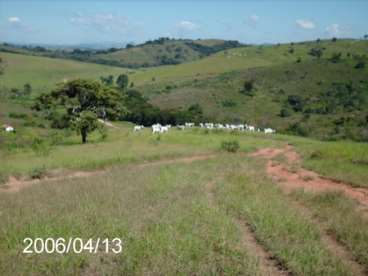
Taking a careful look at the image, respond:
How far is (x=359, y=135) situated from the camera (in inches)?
1487

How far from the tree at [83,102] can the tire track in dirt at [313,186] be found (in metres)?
12.2

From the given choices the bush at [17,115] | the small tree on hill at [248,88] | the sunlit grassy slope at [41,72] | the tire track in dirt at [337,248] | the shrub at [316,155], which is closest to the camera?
the tire track in dirt at [337,248]

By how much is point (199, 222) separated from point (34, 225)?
3676 mm

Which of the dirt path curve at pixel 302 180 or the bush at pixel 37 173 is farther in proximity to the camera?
the bush at pixel 37 173

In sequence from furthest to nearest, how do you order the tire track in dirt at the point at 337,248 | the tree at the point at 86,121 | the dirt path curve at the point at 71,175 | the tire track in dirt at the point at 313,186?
the tree at the point at 86,121 → the dirt path curve at the point at 71,175 → the tire track in dirt at the point at 313,186 → the tire track in dirt at the point at 337,248

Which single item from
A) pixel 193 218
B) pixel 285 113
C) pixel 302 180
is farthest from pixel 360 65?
pixel 193 218

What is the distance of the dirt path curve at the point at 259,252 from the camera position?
834 centimetres

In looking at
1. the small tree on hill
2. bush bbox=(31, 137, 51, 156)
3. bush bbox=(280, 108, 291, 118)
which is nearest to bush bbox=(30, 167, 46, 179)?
bush bbox=(31, 137, 51, 156)

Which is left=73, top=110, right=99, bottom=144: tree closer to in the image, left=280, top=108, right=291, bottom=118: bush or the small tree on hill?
left=280, top=108, right=291, bottom=118: bush

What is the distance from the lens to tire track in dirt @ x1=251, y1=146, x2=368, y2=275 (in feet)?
30.0

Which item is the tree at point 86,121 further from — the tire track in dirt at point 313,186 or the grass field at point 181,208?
the tire track in dirt at point 313,186

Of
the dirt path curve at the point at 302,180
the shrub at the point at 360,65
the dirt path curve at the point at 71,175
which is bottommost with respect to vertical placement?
the dirt path curve at the point at 71,175

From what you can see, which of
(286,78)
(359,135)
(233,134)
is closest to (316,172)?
(233,134)
